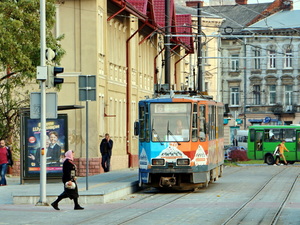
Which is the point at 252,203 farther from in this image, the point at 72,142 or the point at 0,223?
the point at 72,142

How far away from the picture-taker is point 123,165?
4338cm

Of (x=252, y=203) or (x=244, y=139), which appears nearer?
(x=252, y=203)

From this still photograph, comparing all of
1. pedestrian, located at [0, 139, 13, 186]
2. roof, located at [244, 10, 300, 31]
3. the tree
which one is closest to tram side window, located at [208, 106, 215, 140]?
the tree

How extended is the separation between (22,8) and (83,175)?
1086 centimetres

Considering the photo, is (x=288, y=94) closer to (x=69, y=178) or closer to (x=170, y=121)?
(x=170, y=121)

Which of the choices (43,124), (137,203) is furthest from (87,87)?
(137,203)

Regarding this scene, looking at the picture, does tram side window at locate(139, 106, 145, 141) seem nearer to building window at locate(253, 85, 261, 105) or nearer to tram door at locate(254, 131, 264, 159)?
tram door at locate(254, 131, 264, 159)

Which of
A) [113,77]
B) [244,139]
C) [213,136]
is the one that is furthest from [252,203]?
[244,139]

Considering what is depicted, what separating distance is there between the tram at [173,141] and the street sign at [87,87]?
3398 millimetres

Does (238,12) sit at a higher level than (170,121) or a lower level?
higher

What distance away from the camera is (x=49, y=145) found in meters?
29.0

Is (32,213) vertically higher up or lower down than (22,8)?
lower down

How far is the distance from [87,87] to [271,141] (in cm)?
3780

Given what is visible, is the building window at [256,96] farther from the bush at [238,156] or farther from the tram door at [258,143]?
the tram door at [258,143]
